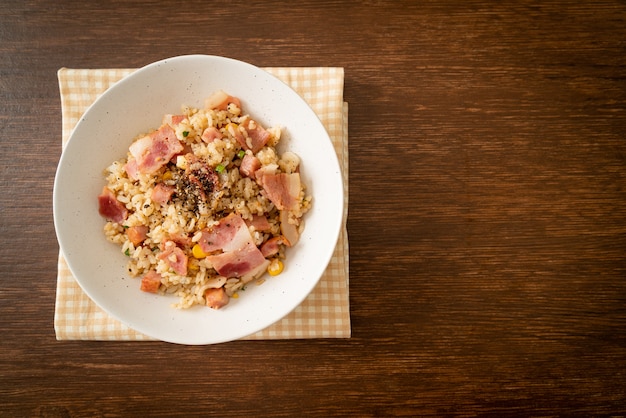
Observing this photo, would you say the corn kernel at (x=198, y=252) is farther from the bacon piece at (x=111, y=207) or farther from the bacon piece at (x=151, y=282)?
the bacon piece at (x=111, y=207)

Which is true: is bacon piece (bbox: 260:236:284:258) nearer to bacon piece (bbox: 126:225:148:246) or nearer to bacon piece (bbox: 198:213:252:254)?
bacon piece (bbox: 198:213:252:254)

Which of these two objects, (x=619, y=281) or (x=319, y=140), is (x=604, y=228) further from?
(x=319, y=140)

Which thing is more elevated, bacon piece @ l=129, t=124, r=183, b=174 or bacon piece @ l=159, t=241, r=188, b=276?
bacon piece @ l=129, t=124, r=183, b=174

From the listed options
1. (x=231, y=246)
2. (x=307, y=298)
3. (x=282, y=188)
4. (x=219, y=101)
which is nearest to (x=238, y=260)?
(x=231, y=246)

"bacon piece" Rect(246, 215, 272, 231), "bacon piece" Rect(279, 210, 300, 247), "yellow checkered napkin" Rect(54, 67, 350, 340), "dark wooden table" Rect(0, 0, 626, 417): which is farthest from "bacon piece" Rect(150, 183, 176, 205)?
"dark wooden table" Rect(0, 0, 626, 417)

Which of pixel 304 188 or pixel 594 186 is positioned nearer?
pixel 304 188

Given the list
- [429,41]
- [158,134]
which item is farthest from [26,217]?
[429,41]
